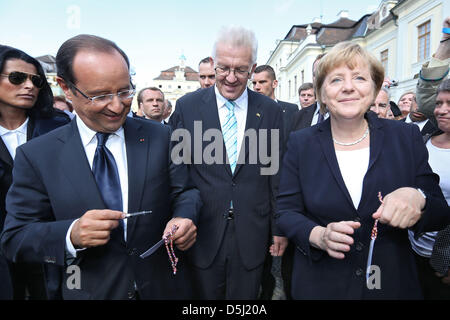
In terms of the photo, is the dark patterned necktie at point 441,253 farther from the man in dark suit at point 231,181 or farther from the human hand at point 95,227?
the human hand at point 95,227

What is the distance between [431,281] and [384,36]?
26398 mm

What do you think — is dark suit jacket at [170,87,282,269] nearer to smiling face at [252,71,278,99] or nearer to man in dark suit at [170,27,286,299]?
man in dark suit at [170,27,286,299]

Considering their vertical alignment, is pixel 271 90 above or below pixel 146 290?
above

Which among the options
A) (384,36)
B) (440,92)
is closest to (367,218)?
(440,92)

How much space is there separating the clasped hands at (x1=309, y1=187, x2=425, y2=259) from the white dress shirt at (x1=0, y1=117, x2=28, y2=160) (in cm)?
257

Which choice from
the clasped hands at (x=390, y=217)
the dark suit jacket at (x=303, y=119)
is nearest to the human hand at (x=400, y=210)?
the clasped hands at (x=390, y=217)

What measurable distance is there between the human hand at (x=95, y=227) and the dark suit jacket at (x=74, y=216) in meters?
0.12

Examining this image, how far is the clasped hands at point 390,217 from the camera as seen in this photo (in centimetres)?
134

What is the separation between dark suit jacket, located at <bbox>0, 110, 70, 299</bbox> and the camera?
2068 mm

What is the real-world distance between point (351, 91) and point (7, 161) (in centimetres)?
258

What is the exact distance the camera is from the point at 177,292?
1.80 meters

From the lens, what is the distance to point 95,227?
1.34 m

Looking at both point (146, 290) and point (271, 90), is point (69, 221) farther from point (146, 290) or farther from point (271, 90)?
point (271, 90)

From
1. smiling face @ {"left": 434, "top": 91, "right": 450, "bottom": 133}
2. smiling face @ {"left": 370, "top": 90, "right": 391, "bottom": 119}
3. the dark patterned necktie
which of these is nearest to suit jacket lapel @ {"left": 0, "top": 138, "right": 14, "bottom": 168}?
the dark patterned necktie
